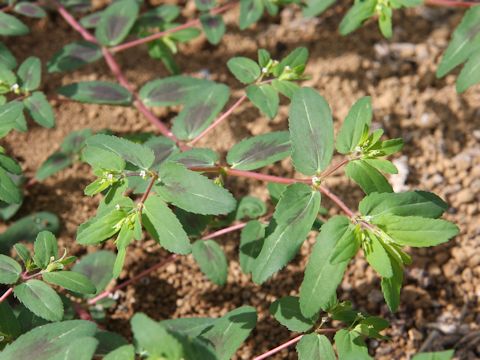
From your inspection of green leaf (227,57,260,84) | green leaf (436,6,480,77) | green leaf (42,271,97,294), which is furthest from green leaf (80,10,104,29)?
green leaf (436,6,480,77)

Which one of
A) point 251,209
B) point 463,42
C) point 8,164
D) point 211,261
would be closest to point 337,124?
point 463,42

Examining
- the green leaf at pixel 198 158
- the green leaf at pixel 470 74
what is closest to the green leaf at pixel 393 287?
the green leaf at pixel 198 158

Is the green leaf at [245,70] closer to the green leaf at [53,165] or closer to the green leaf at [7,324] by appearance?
the green leaf at [53,165]

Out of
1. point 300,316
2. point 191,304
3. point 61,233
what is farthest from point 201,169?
point 61,233

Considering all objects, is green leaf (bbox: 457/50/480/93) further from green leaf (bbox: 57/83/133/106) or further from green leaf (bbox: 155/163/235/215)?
green leaf (bbox: 57/83/133/106)

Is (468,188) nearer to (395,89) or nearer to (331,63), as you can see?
(395,89)
